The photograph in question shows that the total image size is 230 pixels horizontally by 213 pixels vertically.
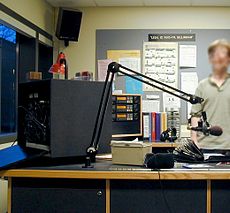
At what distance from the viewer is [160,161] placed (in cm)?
166

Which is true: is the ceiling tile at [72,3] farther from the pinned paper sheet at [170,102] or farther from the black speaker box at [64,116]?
the black speaker box at [64,116]

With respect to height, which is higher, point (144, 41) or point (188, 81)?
point (144, 41)

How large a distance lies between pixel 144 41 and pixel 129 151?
8.94ft

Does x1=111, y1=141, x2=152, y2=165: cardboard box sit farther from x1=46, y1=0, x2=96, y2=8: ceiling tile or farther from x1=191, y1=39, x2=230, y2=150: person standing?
x1=46, y1=0, x2=96, y2=8: ceiling tile

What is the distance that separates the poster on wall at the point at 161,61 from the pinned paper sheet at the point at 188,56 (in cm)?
8

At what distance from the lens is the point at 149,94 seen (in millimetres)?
4320

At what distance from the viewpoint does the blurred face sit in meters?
1.69

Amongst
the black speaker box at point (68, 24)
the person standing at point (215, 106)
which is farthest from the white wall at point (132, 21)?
the person standing at point (215, 106)

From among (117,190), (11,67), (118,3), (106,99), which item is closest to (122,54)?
(118,3)

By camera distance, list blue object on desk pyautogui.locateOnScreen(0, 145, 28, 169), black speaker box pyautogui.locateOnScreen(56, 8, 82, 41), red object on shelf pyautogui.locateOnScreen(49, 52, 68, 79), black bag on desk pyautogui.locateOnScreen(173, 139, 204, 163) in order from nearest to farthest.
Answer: blue object on desk pyautogui.locateOnScreen(0, 145, 28, 169)
black bag on desk pyautogui.locateOnScreen(173, 139, 204, 163)
red object on shelf pyautogui.locateOnScreen(49, 52, 68, 79)
black speaker box pyautogui.locateOnScreen(56, 8, 82, 41)

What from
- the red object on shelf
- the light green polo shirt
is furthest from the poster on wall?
the light green polo shirt

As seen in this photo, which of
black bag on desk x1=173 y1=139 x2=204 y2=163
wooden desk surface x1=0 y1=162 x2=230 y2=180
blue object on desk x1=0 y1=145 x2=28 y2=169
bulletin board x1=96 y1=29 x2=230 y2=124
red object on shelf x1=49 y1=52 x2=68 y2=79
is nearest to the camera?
wooden desk surface x1=0 y1=162 x2=230 y2=180

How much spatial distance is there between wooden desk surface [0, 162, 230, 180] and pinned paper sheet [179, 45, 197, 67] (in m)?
2.79

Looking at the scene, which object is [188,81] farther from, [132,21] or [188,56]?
[132,21]
